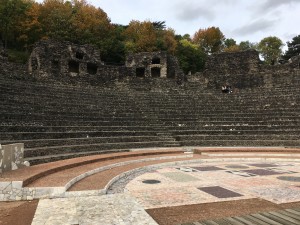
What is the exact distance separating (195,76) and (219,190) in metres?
21.9

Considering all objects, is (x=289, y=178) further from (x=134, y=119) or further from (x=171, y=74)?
(x=171, y=74)

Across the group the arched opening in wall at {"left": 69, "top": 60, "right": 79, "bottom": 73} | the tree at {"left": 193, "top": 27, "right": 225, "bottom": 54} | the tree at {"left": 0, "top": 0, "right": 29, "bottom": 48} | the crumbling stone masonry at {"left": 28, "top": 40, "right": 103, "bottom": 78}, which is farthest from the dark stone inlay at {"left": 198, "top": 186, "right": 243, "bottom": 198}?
the tree at {"left": 193, "top": 27, "right": 225, "bottom": 54}

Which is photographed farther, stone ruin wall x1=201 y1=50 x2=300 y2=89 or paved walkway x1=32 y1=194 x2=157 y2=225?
stone ruin wall x1=201 y1=50 x2=300 y2=89

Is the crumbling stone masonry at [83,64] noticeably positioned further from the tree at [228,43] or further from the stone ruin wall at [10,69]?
the tree at [228,43]

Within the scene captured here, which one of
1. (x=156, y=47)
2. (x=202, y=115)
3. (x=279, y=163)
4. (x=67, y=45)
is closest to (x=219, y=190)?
(x=279, y=163)

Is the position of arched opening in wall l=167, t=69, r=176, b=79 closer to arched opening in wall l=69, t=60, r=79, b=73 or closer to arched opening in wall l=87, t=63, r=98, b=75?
arched opening in wall l=87, t=63, r=98, b=75

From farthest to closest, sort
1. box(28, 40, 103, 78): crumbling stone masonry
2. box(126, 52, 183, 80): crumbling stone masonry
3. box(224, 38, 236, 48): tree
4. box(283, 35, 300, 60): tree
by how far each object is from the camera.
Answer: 1. box(224, 38, 236, 48): tree
2. box(283, 35, 300, 60): tree
3. box(126, 52, 183, 80): crumbling stone masonry
4. box(28, 40, 103, 78): crumbling stone masonry

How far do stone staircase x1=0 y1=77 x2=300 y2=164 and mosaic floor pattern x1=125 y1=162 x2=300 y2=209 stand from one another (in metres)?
3.72

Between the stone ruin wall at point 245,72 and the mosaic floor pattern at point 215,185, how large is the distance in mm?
16597

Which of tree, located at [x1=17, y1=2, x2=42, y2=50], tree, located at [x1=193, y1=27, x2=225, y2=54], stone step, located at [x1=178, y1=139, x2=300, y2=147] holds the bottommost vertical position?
stone step, located at [x1=178, y1=139, x2=300, y2=147]

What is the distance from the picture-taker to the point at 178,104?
18.9m

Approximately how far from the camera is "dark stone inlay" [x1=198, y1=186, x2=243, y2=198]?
597 centimetres

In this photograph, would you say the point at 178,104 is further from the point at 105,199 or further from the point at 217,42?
the point at 217,42

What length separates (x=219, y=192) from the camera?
6242 millimetres
